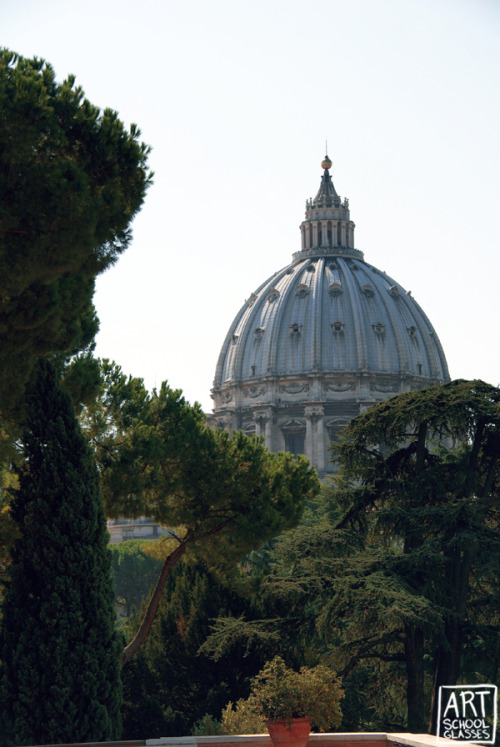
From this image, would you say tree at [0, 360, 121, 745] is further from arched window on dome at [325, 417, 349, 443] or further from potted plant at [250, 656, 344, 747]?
arched window on dome at [325, 417, 349, 443]

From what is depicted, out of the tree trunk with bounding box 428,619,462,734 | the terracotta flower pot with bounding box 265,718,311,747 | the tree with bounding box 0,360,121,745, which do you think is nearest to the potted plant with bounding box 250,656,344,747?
the terracotta flower pot with bounding box 265,718,311,747

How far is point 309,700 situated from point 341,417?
249 ft

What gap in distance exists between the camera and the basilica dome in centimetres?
9006

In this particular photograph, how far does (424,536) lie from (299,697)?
24.7 feet

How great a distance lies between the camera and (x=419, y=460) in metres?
21.5

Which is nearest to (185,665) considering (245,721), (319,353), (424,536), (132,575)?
(424,536)

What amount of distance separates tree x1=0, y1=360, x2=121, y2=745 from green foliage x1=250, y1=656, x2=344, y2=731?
2123 millimetres

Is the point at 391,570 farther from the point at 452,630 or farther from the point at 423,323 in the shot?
the point at 423,323

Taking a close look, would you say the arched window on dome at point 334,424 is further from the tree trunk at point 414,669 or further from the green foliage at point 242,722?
the green foliage at point 242,722

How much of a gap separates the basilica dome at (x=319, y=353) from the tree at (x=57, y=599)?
2808 inches

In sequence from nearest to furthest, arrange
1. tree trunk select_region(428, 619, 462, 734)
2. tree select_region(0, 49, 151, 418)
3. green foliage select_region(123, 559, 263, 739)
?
tree select_region(0, 49, 151, 418), green foliage select_region(123, 559, 263, 739), tree trunk select_region(428, 619, 462, 734)

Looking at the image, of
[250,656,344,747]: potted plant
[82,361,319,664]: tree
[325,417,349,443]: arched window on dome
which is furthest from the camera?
[325,417,349,443]: arched window on dome

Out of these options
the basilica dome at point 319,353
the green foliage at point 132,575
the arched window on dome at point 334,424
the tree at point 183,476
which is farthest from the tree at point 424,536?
the arched window on dome at point 334,424

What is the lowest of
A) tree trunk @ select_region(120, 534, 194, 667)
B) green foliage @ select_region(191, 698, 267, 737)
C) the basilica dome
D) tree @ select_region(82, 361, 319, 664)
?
green foliage @ select_region(191, 698, 267, 737)
